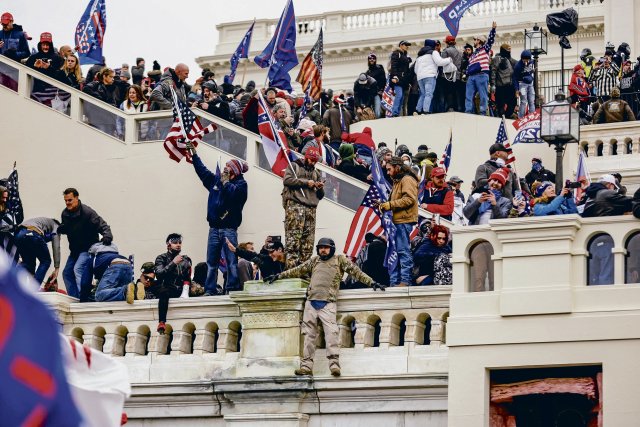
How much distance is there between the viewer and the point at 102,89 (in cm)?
2834

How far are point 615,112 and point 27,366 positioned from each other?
22829mm

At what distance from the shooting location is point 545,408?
56.4 feet

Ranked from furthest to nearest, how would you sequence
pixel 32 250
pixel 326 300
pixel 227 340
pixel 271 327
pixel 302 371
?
1. pixel 32 250
2. pixel 227 340
3. pixel 271 327
4. pixel 302 371
5. pixel 326 300

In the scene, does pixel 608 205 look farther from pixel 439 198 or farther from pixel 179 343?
pixel 439 198

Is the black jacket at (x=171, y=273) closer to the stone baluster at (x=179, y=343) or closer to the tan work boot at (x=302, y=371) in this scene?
the stone baluster at (x=179, y=343)

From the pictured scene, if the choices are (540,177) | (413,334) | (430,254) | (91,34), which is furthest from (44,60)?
(413,334)

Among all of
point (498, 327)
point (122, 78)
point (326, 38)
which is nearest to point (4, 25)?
point (122, 78)

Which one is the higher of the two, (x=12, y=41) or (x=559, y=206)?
(x=12, y=41)

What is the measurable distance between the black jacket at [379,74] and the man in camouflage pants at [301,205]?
1201 centimetres

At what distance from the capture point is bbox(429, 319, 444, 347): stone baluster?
59.9 feet

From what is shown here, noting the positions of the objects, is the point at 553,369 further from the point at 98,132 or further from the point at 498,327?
the point at 98,132

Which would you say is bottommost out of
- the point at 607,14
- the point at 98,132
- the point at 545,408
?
the point at 545,408

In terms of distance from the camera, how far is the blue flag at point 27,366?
25.8ft

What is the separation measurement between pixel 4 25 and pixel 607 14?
89.8ft
